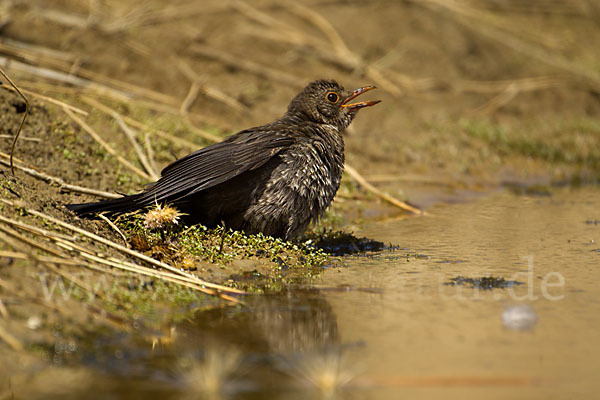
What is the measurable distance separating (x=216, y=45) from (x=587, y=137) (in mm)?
4996

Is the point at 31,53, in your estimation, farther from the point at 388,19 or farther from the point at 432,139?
the point at 388,19

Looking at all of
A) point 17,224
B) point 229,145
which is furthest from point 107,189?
point 17,224

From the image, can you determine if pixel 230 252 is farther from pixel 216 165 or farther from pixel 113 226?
pixel 113 226

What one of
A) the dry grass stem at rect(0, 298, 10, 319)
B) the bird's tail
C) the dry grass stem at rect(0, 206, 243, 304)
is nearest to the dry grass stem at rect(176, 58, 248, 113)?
the bird's tail

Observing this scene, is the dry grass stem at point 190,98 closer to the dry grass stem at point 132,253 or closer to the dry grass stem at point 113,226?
the dry grass stem at point 113,226

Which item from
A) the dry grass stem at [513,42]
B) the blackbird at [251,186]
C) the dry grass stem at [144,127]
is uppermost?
the dry grass stem at [513,42]

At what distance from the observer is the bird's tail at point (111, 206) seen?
5.12 metres

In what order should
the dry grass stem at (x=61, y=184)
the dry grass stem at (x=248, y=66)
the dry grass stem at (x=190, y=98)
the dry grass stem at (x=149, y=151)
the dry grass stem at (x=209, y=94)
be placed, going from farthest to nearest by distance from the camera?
the dry grass stem at (x=248, y=66), the dry grass stem at (x=209, y=94), the dry grass stem at (x=190, y=98), the dry grass stem at (x=149, y=151), the dry grass stem at (x=61, y=184)

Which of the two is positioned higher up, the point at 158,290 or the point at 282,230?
the point at 282,230

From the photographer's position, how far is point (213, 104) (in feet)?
29.8

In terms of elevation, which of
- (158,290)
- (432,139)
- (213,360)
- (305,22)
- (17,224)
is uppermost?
(305,22)

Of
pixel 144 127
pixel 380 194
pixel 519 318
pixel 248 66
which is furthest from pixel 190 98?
pixel 519 318

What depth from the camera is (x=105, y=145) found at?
6.90 m

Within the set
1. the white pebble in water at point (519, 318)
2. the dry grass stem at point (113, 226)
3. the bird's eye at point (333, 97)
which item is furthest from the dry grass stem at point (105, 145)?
Answer: the white pebble in water at point (519, 318)
